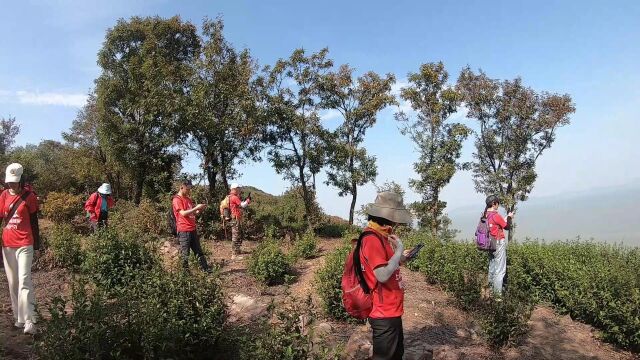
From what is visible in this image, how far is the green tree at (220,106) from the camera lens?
15.4 m

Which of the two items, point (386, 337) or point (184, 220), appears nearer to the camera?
point (386, 337)

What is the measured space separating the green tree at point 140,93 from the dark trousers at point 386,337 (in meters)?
14.3

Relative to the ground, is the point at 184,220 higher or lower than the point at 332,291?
higher

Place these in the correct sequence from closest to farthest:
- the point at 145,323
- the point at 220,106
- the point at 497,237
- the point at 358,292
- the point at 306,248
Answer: the point at 358,292
the point at 145,323
the point at 497,237
the point at 306,248
the point at 220,106

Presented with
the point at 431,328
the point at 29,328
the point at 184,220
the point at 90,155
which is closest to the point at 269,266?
the point at 184,220

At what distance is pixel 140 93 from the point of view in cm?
1811

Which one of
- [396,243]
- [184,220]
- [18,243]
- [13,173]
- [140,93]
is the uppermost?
[140,93]

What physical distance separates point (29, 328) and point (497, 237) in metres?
6.81

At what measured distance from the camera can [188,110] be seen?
15.3 metres

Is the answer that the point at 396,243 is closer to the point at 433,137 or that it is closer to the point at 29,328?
the point at 29,328

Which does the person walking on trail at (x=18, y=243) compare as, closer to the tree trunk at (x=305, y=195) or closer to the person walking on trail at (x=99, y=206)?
the person walking on trail at (x=99, y=206)

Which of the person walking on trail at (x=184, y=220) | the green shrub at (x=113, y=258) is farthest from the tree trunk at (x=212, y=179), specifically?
the person walking on trail at (x=184, y=220)

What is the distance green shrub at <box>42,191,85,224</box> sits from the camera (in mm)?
16438

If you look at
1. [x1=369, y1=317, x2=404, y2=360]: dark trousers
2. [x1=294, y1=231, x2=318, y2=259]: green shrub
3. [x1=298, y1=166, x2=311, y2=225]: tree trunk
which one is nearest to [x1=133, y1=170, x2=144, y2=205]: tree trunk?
[x1=298, y1=166, x2=311, y2=225]: tree trunk
